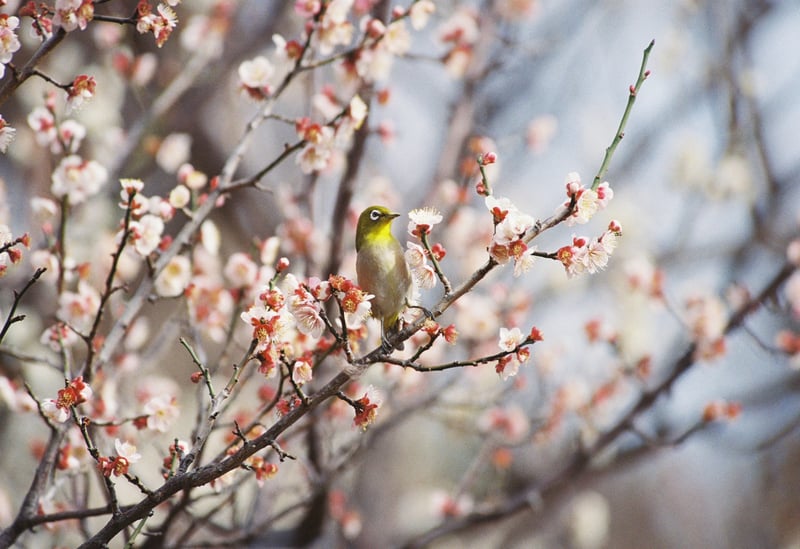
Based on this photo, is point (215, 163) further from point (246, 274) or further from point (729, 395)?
point (729, 395)

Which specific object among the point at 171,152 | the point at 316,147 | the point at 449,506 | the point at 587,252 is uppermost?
the point at 171,152

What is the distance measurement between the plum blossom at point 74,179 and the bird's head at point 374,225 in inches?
43.7

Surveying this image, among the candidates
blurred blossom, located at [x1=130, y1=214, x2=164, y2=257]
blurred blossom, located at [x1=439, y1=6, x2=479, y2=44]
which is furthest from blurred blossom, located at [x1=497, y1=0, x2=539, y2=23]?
blurred blossom, located at [x1=130, y1=214, x2=164, y2=257]

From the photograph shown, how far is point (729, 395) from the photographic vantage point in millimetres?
4816

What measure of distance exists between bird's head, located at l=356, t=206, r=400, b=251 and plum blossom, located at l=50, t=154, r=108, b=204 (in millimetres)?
1110

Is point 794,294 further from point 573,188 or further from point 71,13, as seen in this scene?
point 71,13

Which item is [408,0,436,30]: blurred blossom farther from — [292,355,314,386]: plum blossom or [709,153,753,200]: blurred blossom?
[709,153,753,200]: blurred blossom

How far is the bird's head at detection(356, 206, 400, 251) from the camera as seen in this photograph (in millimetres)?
2166

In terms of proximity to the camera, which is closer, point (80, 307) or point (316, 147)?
point (316, 147)

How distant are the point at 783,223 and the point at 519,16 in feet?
8.69

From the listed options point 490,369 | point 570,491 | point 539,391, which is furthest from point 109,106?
point 570,491

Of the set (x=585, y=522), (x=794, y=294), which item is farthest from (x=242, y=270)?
(x=585, y=522)

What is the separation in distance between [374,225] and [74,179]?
1.19 metres

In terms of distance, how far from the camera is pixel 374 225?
2184 millimetres
